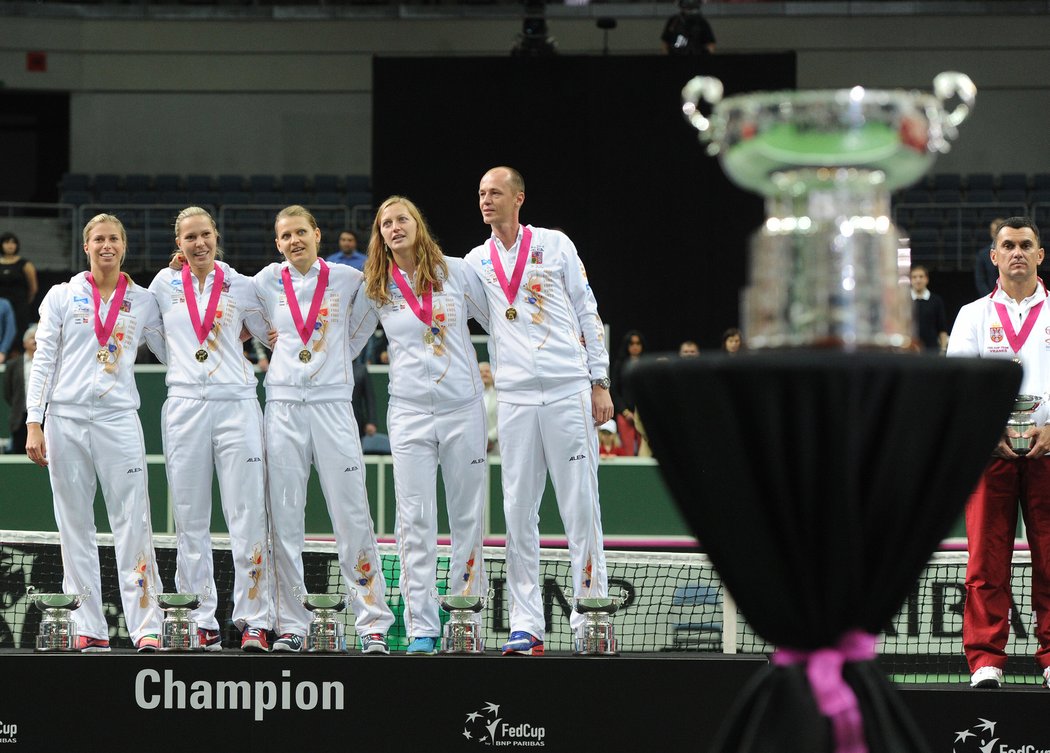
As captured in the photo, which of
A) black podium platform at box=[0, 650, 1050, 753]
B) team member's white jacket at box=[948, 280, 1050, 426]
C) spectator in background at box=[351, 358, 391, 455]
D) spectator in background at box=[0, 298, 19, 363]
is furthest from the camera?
spectator in background at box=[0, 298, 19, 363]

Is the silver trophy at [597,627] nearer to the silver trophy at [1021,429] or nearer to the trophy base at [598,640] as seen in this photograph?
the trophy base at [598,640]

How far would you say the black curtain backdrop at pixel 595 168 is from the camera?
13664 mm

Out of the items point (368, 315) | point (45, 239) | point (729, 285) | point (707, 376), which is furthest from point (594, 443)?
point (45, 239)

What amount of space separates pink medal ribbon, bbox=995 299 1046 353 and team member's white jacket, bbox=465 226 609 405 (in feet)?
5.55

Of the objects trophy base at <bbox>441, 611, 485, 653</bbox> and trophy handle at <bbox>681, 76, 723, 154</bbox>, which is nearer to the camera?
trophy handle at <bbox>681, 76, 723, 154</bbox>

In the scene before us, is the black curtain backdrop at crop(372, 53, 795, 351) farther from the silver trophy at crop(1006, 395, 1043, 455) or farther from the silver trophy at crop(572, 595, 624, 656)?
the silver trophy at crop(1006, 395, 1043, 455)

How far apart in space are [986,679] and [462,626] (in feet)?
6.85

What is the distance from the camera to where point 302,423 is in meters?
6.16

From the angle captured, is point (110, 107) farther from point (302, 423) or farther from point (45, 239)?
point (302, 423)

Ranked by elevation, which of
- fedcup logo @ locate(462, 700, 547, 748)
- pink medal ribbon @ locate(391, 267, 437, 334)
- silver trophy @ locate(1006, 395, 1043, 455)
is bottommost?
fedcup logo @ locate(462, 700, 547, 748)

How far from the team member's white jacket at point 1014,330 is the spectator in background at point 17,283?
1016 centimetres

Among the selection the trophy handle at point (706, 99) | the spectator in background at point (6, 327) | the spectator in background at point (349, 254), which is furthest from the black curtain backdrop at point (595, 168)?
the trophy handle at point (706, 99)

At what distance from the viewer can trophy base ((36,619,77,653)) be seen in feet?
19.0

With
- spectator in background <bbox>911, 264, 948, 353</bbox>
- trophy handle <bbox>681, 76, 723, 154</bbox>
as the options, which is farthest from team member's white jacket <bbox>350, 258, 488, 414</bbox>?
spectator in background <bbox>911, 264, 948, 353</bbox>
